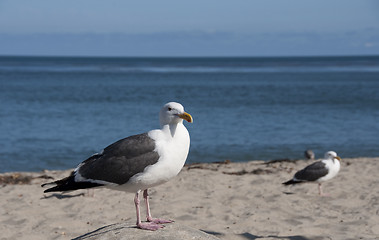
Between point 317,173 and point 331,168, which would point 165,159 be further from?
point 331,168

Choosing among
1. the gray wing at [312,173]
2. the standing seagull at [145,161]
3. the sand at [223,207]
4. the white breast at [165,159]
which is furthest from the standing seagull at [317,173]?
the white breast at [165,159]

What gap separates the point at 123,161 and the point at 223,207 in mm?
4488

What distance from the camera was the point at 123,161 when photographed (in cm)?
602

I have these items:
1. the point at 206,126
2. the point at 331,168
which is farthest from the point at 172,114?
the point at 206,126

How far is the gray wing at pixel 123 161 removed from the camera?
591cm

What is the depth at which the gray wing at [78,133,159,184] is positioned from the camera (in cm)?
591

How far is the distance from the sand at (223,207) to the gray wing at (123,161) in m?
2.56

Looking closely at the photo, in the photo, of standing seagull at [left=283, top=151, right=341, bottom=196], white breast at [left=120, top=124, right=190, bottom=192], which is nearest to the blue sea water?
standing seagull at [left=283, top=151, right=341, bottom=196]

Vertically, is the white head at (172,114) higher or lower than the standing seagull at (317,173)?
lower

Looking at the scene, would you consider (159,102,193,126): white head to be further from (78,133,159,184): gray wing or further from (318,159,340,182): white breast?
(318,159,340,182): white breast

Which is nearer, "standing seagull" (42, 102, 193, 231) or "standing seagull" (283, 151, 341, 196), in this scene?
"standing seagull" (42, 102, 193, 231)

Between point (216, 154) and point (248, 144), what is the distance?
2.32m

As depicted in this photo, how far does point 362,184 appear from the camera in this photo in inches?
484

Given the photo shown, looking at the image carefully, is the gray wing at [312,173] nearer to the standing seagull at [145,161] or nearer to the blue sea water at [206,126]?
the standing seagull at [145,161]
